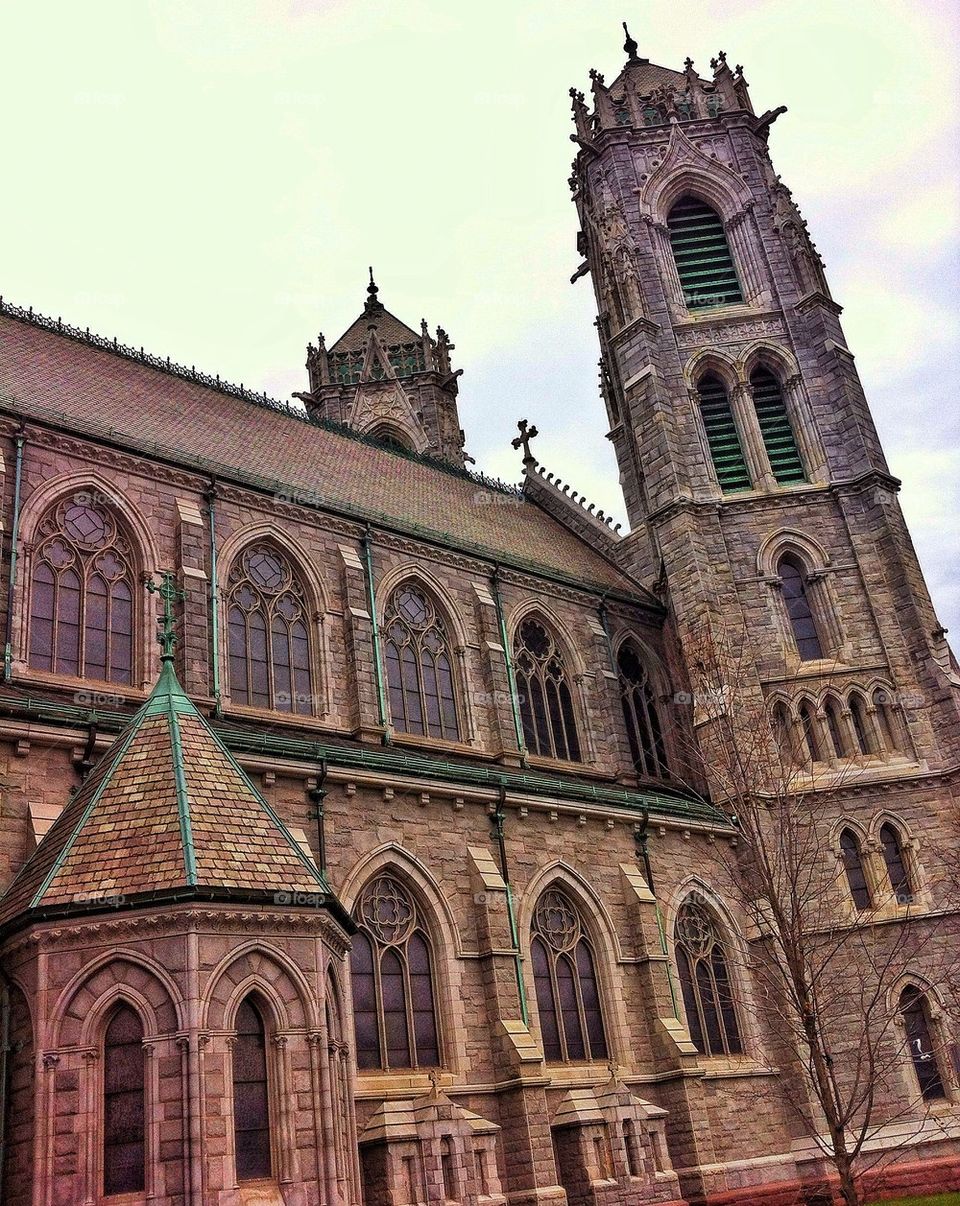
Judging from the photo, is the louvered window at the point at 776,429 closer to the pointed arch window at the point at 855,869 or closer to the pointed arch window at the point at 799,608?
the pointed arch window at the point at 799,608

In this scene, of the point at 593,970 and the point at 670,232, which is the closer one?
the point at 593,970

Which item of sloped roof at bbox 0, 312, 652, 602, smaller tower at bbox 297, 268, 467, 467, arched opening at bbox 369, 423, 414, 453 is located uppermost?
smaller tower at bbox 297, 268, 467, 467

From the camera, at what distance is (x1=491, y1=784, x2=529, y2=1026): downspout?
1945cm

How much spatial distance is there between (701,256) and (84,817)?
2934cm

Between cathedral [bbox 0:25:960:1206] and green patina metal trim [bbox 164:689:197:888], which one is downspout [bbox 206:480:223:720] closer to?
cathedral [bbox 0:25:960:1206]

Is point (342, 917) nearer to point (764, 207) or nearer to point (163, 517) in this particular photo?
point (163, 517)

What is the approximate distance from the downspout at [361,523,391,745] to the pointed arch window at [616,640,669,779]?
307 inches

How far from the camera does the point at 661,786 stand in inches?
1144

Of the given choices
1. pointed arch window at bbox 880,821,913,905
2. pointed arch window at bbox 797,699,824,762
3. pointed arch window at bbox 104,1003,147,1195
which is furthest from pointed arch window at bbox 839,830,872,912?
pointed arch window at bbox 104,1003,147,1195

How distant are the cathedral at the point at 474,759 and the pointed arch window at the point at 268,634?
71mm

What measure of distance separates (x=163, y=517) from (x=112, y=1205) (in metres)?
13.8

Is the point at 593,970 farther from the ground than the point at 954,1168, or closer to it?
farther from the ground

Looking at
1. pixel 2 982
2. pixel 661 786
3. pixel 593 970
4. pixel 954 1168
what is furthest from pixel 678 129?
pixel 2 982

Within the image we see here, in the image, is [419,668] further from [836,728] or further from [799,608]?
[799,608]
